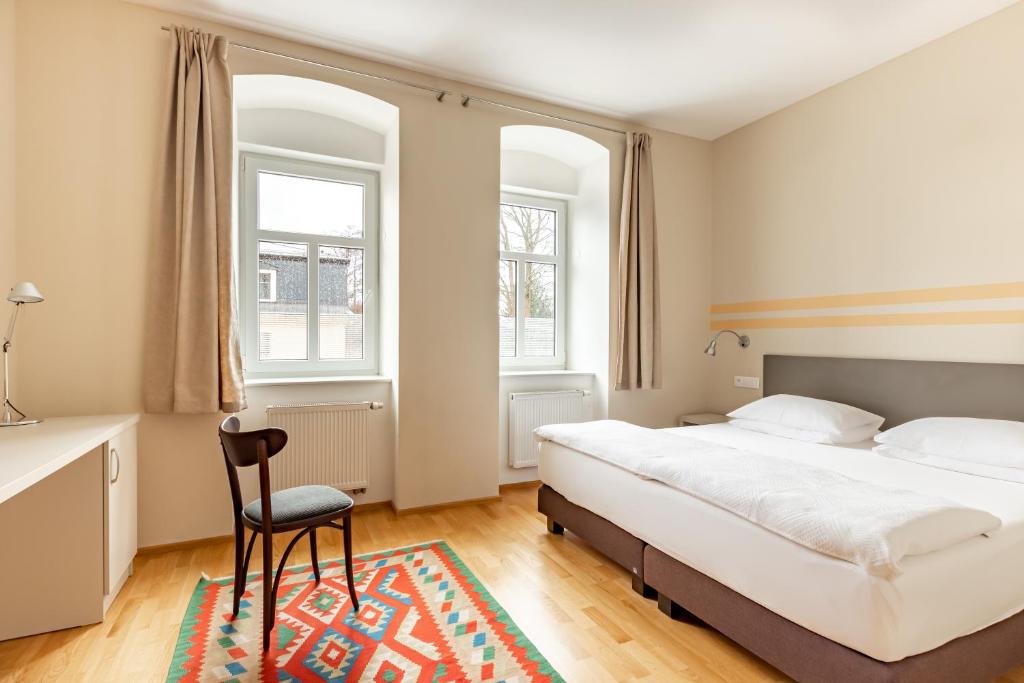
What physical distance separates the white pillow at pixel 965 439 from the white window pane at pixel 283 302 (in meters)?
3.54

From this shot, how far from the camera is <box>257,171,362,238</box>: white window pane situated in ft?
11.4

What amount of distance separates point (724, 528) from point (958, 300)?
6.92ft

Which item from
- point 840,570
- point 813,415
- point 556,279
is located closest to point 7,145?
point 556,279

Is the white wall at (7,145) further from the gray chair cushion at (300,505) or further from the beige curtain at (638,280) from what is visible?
the beige curtain at (638,280)

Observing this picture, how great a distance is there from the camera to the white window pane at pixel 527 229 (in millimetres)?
4289

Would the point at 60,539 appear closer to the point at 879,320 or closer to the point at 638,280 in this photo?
the point at 638,280

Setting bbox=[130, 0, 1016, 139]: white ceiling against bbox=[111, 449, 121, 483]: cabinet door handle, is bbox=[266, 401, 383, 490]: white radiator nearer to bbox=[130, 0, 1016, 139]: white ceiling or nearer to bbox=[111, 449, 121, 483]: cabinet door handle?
bbox=[111, 449, 121, 483]: cabinet door handle

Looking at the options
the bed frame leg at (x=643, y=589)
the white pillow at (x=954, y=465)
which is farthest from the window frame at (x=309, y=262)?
the white pillow at (x=954, y=465)

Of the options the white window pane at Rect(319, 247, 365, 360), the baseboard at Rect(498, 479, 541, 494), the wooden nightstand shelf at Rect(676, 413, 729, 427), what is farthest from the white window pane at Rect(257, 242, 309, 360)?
the wooden nightstand shelf at Rect(676, 413, 729, 427)

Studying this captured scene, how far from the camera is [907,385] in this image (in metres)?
3.01

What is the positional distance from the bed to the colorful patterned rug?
2.15 ft

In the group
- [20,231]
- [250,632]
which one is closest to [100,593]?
[250,632]

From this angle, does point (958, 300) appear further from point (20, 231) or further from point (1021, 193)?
point (20, 231)

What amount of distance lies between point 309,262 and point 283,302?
1.05 feet
